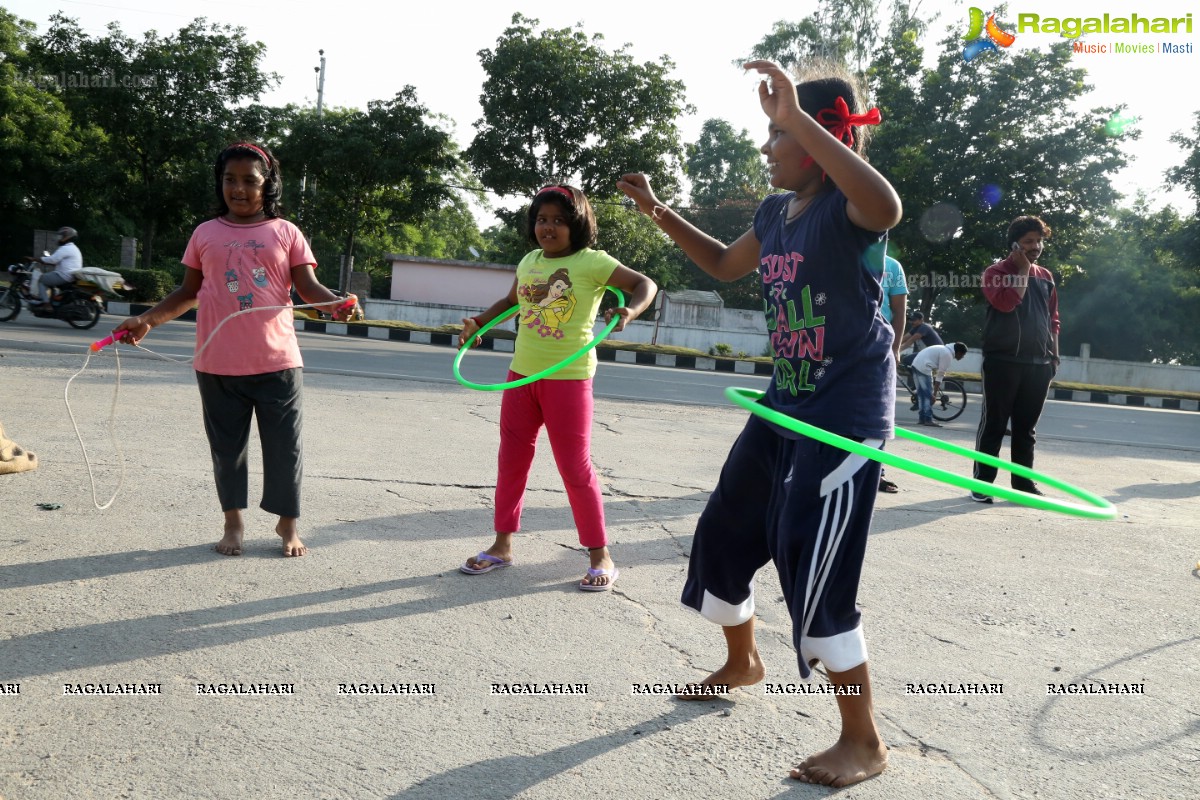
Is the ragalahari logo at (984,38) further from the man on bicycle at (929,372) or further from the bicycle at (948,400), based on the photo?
the man on bicycle at (929,372)

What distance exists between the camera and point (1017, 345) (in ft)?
20.5

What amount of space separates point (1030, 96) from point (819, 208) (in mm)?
24207

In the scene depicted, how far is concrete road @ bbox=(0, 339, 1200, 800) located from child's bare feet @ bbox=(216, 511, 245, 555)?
92mm

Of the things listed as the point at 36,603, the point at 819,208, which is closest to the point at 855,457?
the point at 819,208

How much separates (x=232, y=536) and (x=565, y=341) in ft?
5.37

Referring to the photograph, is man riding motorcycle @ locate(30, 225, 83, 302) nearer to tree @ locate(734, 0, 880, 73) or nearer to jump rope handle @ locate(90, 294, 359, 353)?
jump rope handle @ locate(90, 294, 359, 353)

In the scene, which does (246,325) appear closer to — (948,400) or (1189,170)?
(948,400)

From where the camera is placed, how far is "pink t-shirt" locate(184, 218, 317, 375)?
397 centimetres

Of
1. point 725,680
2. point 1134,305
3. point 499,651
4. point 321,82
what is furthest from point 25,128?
point 1134,305

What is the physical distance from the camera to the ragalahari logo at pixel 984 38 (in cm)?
2414

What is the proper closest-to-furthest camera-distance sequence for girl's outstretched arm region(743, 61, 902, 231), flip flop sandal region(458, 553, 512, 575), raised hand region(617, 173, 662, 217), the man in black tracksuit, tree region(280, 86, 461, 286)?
1. girl's outstretched arm region(743, 61, 902, 231)
2. raised hand region(617, 173, 662, 217)
3. flip flop sandal region(458, 553, 512, 575)
4. the man in black tracksuit
5. tree region(280, 86, 461, 286)

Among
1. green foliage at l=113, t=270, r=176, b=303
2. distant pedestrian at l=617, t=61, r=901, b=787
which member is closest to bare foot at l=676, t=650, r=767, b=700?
distant pedestrian at l=617, t=61, r=901, b=787

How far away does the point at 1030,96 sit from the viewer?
23484mm

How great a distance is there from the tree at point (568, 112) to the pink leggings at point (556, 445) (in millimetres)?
18634
